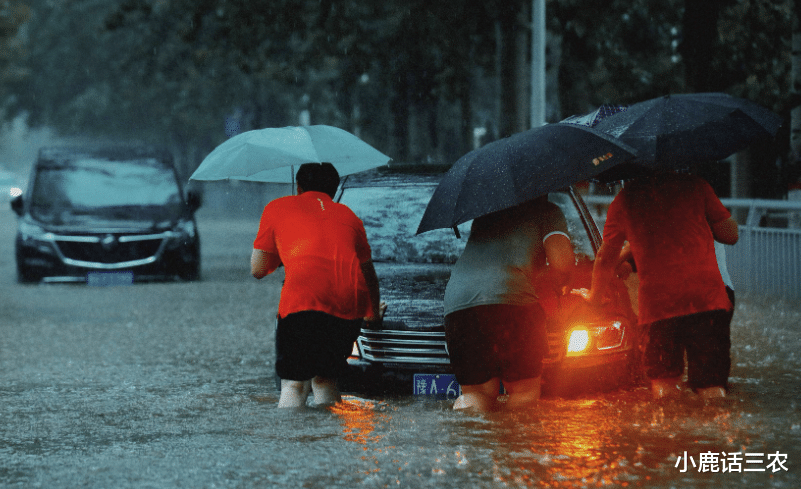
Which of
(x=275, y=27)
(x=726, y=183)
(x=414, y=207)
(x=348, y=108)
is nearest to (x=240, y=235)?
(x=348, y=108)

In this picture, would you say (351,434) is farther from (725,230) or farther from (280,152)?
(725,230)

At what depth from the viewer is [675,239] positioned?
6.61 m

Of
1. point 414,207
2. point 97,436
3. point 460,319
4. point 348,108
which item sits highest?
point 348,108

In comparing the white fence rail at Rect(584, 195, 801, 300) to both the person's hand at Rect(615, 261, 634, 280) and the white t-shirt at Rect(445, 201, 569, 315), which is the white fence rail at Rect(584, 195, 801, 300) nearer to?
the person's hand at Rect(615, 261, 634, 280)

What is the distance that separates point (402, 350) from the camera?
740cm

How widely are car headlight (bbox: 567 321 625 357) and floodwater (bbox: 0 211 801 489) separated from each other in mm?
269

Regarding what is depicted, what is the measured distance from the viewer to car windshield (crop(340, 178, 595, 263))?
8445mm

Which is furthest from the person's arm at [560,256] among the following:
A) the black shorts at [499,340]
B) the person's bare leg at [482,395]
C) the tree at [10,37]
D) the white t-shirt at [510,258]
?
the tree at [10,37]

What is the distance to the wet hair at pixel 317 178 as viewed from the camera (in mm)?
6828

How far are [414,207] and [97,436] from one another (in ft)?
9.07

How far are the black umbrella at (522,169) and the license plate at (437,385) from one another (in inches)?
38.4

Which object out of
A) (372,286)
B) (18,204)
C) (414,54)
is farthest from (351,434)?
(414,54)

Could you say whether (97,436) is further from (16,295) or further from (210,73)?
(210,73)

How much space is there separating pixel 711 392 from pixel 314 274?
2.05 metres
